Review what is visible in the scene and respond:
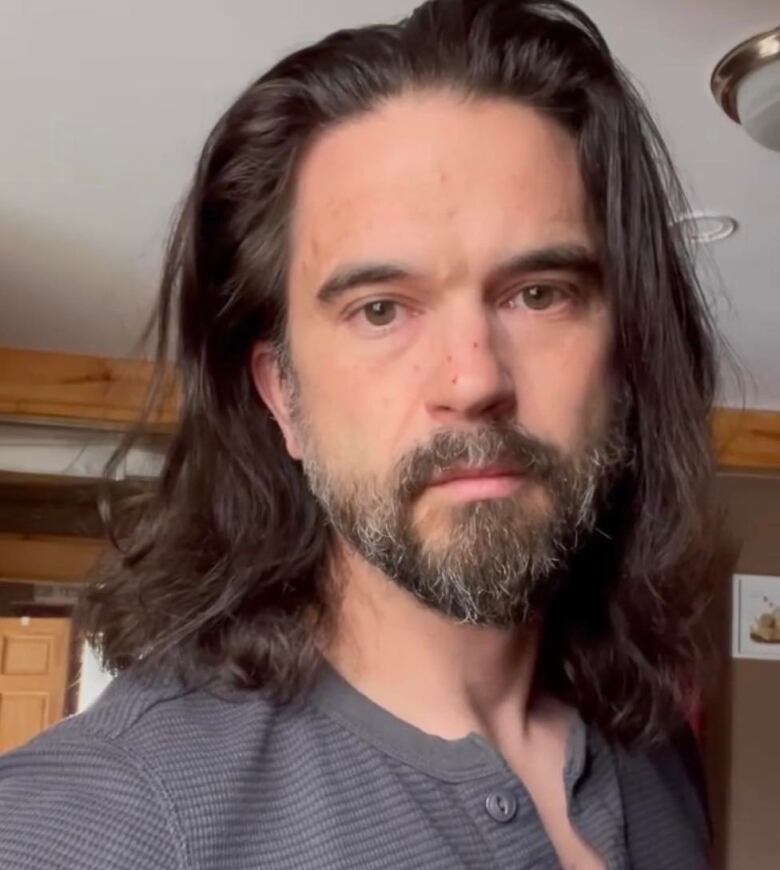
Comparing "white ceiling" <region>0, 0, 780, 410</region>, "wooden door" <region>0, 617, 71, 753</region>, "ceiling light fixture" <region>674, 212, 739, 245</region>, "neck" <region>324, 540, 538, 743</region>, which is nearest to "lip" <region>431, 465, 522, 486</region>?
"neck" <region>324, 540, 538, 743</region>

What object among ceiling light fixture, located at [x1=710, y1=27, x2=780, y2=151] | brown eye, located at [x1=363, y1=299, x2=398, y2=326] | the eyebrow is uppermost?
ceiling light fixture, located at [x1=710, y1=27, x2=780, y2=151]

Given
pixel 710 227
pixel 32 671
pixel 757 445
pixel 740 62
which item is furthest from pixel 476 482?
pixel 32 671

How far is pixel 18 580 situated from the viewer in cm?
283

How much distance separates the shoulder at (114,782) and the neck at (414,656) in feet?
0.37

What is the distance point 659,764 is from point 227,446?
1.48 ft

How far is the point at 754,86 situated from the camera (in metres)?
1.41

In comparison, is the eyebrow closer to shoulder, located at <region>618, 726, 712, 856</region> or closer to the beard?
the beard

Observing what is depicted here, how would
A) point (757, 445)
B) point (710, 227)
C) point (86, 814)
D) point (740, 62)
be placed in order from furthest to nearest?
1. point (757, 445)
2. point (710, 227)
3. point (740, 62)
4. point (86, 814)

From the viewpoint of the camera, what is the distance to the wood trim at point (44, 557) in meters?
2.78

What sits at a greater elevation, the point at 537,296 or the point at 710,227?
the point at 710,227

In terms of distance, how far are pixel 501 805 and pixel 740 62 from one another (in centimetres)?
90

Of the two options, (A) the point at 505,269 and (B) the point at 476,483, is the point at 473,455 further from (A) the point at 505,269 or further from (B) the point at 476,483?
(A) the point at 505,269

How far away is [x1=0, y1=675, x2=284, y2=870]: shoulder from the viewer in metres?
0.68

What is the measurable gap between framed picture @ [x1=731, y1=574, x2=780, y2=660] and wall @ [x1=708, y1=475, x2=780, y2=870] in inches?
0.8
